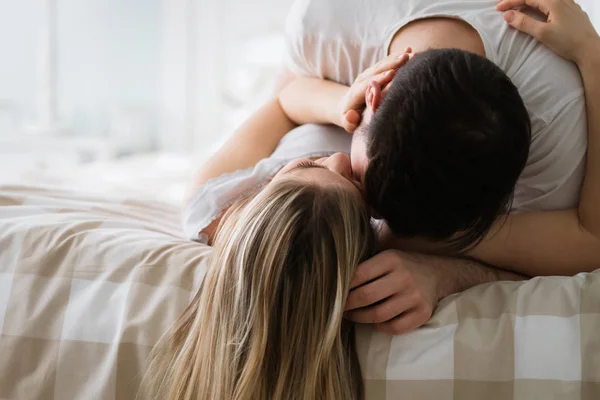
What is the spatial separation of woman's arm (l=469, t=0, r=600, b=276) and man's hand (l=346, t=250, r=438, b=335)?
0.16 metres

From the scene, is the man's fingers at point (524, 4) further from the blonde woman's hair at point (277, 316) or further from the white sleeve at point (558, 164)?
the blonde woman's hair at point (277, 316)

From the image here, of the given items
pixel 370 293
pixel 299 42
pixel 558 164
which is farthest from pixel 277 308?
pixel 299 42

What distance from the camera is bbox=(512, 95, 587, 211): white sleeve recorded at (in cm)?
92

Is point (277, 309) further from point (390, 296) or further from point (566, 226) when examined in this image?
point (566, 226)

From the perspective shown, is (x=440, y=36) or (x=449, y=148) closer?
(x=449, y=148)

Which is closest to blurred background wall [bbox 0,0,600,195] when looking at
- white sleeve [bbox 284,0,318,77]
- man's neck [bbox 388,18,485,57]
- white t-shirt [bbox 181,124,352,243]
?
white sleeve [bbox 284,0,318,77]

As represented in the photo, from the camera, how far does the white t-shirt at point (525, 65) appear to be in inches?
36.2

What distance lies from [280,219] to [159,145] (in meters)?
3.65

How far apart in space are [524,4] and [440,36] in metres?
0.13

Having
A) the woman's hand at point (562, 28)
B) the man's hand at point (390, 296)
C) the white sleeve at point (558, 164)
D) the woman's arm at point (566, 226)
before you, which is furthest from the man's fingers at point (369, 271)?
the woman's hand at point (562, 28)

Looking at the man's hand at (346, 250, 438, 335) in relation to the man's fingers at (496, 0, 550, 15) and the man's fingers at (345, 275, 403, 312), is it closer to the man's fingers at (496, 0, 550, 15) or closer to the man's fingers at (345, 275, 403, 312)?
the man's fingers at (345, 275, 403, 312)

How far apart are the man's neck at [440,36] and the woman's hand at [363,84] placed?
0.21ft

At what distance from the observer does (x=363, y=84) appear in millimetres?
961

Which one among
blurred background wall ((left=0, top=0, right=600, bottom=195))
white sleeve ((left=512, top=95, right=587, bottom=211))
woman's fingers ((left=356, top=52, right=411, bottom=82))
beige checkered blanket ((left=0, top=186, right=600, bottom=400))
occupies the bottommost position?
blurred background wall ((left=0, top=0, right=600, bottom=195))
